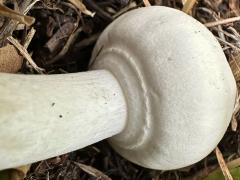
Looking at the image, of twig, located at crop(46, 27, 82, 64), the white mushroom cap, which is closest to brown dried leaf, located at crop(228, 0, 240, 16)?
the white mushroom cap

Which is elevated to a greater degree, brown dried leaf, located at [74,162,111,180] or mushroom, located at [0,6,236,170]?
mushroom, located at [0,6,236,170]

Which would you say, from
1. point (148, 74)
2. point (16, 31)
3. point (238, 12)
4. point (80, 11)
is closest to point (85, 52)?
point (80, 11)

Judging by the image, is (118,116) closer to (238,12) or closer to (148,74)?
(148,74)

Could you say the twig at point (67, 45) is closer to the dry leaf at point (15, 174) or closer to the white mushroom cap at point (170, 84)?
the white mushroom cap at point (170, 84)

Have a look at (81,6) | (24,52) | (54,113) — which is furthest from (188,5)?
(54,113)

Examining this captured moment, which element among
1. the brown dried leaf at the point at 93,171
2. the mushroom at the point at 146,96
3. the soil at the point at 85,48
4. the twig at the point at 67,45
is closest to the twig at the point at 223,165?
the soil at the point at 85,48

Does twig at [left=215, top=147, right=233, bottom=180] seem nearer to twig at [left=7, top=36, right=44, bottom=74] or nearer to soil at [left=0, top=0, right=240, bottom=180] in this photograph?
soil at [left=0, top=0, right=240, bottom=180]
